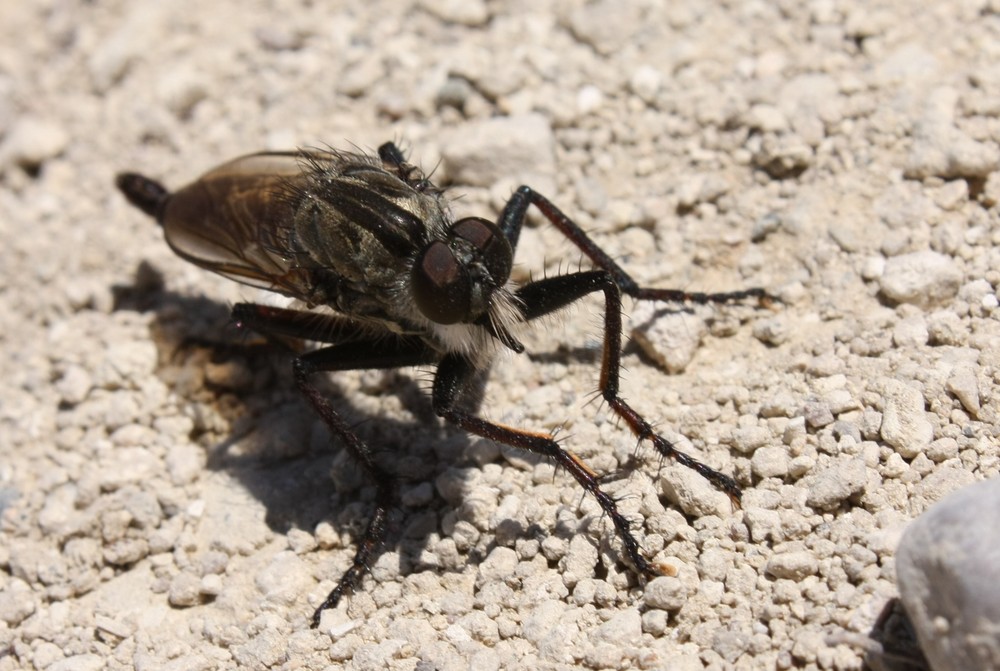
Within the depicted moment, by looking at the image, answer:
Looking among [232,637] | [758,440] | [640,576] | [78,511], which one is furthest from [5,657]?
[758,440]

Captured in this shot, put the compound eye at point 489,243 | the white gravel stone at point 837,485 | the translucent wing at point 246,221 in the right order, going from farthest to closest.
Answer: the translucent wing at point 246,221 → the compound eye at point 489,243 → the white gravel stone at point 837,485

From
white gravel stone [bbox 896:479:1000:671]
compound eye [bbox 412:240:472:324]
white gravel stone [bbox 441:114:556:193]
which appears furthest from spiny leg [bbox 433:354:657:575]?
white gravel stone [bbox 441:114:556:193]

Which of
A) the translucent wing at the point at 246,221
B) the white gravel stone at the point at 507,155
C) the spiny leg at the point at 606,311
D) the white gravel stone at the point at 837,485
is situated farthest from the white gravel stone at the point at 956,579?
the white gravel stone at the point at 507,155

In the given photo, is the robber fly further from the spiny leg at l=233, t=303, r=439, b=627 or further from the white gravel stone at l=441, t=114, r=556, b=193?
the white gravel stone at l=441, t=114, r=556, b=193

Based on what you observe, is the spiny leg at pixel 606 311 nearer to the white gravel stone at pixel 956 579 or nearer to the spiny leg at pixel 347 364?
the spiny leg at pixel 347 364

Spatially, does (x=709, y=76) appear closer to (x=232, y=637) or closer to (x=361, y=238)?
(x=361, y=238)

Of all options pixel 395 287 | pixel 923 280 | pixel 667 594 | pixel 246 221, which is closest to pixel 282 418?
pixel 246 221

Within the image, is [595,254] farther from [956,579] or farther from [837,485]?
[956,579]
